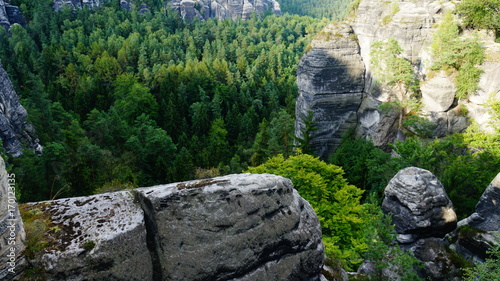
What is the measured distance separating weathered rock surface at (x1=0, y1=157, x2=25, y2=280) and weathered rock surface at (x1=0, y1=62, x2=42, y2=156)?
107 ft

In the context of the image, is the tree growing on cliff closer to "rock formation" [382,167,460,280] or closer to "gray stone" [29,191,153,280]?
"rock formation" [382,167,460,280]

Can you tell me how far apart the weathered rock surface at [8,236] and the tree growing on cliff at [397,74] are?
3157cm

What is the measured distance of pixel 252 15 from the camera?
155 meters

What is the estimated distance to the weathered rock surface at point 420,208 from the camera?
51.1 ft

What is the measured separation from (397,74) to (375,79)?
9.32 feet

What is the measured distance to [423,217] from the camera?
1555 cm

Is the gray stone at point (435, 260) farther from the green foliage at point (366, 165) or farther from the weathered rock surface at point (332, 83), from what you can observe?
the weathered rock surface at point (332, 83)

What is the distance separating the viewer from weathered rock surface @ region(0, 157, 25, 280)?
645 cm

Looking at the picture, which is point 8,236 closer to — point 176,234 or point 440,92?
Result: point 176,234

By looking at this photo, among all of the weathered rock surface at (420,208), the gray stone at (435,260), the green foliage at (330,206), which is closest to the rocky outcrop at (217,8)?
the green foliage at (330,206)

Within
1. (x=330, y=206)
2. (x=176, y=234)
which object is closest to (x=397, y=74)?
(x=330, y=206)

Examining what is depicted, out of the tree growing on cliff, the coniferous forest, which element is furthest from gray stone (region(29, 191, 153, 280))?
the tree growing on cliff

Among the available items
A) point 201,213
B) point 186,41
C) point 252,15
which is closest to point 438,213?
point 201,213

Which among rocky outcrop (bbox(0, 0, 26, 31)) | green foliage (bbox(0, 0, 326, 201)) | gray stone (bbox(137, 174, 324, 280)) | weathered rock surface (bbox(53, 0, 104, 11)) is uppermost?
weathered rock surface (bbox(53, 0, 104, 11))
